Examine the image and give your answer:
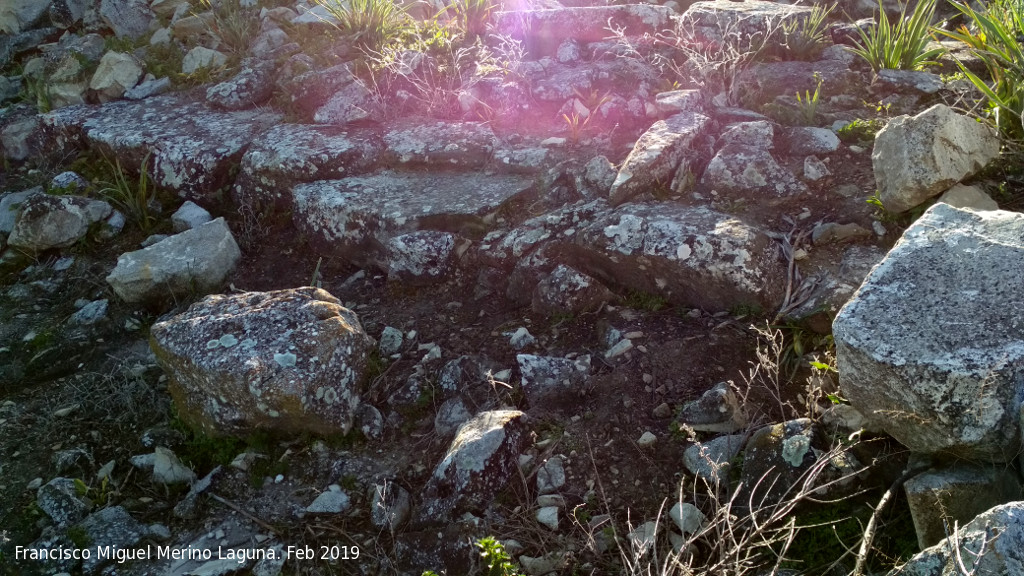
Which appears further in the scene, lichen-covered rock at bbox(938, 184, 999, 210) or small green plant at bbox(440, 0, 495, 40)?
small green plant at bbox(440, 0, 495, 40)

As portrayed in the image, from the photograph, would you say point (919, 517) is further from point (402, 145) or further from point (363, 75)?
point (363, 75)

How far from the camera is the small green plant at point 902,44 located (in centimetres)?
440

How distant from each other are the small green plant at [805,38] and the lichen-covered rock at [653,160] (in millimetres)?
1370

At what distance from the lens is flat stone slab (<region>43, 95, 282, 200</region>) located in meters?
4.79

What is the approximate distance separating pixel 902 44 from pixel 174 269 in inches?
173

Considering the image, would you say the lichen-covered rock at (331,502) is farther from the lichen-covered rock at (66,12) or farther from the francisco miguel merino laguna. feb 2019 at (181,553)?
the lichen-covered rock at (66,12)

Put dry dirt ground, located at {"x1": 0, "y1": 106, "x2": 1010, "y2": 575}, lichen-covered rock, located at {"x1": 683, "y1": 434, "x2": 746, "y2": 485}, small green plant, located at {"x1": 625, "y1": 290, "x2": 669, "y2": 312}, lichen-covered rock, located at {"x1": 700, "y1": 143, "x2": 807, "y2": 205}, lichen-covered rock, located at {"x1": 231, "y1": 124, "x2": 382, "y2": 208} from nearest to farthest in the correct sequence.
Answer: lichen-covered rock, located at {"x1": 683, "y1": 434, "x2": 746, "y2": 485} → dry dirt ground, located at {"x1": 0, "y1": 106, "x2": 1010, "y2": 575} → small green plant, located at {"x1": 625, "y1": 290, "x2": 669, "y2": 312} → lichen-covered rock, located at {"x1": 700, "y1": 143, "x2": 807, "y2": 205} → lichen-covered rock, located at {"x1": 231, "y1": 124, "x2": 382, "y2": 208}

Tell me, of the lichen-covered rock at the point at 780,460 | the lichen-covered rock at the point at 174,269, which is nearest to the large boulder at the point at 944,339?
the lichen-covered rock at the point at 780,460

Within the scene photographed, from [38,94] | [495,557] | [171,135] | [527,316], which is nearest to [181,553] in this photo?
[495,557]

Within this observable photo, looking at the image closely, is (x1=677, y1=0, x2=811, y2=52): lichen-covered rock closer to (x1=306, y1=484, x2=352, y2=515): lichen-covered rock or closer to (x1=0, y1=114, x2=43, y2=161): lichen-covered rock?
(x1=306, y1=484, x2=352, y2=515): lichen-covered rock

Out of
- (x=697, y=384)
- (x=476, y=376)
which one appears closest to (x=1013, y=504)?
(x=697, y=384)

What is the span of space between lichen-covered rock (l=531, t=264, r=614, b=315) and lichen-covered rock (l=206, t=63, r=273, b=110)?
3.03 m

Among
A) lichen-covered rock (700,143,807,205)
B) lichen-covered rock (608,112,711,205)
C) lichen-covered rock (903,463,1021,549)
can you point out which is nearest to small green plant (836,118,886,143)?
lichen-covered rock (700,143,807,205)

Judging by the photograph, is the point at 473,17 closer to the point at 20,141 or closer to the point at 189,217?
the point at 189,217
